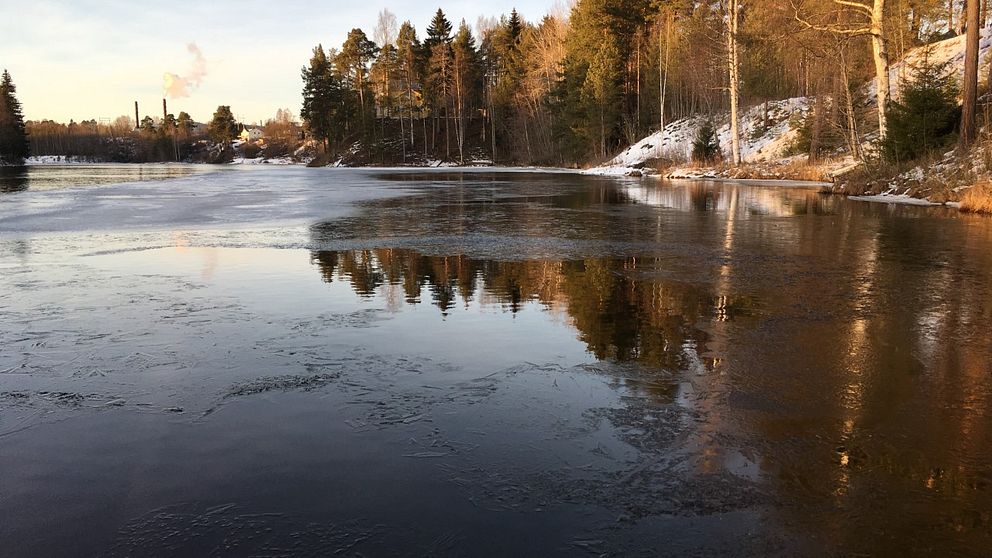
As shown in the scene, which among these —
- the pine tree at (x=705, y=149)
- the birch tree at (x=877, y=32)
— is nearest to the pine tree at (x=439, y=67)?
the pine tree at (x=705, y=149)

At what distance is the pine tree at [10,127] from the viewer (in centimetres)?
9544

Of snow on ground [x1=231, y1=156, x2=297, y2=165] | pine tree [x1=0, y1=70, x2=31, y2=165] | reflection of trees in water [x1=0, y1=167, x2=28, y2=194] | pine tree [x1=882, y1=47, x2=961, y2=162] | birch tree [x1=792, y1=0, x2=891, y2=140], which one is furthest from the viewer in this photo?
snow on ground [x1=231, y1=156, x2=297, y2=165]

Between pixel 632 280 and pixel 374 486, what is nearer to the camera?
pixel 374 486

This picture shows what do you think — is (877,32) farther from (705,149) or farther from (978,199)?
(705,149)

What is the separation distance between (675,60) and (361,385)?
2356 inches

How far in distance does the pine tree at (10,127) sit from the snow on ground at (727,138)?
87.7 metres

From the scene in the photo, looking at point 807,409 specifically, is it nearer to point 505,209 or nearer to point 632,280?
point 632,280

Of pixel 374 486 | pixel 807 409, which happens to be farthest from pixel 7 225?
pixel 807 409

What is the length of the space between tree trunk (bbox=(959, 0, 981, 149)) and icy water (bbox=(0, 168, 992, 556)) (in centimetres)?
1282

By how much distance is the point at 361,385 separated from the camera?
5008mm

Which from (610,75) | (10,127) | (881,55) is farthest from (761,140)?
(10,127)

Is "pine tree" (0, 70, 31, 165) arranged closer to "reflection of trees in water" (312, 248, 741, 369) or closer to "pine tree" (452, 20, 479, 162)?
"pine tree" (452, 20, 479, 162)

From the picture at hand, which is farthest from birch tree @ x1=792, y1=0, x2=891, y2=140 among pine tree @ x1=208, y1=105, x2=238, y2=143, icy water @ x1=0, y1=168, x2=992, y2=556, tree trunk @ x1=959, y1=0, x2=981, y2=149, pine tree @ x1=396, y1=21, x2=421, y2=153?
pine tree @ x1=208, y1=105, x2=238, y2=143

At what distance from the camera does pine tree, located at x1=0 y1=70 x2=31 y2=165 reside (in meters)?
95.4
